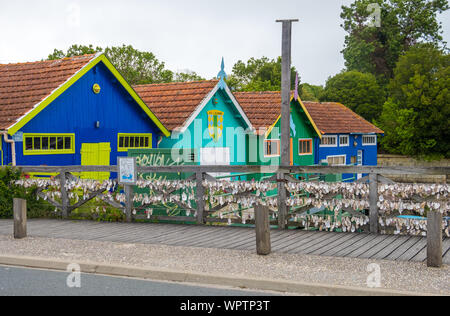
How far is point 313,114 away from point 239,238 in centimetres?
3091

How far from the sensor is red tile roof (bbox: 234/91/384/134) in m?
29.8

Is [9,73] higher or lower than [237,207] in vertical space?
higher

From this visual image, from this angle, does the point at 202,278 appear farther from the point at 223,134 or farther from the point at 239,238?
the point at 223,134

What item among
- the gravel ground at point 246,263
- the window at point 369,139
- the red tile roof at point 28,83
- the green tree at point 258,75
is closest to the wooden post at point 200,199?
the gravel ground at point 246,263

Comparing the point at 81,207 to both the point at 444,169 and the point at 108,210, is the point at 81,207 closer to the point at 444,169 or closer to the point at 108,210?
the point at 108,210

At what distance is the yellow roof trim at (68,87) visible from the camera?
595 inches

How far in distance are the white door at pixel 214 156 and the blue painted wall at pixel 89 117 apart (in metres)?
3.22

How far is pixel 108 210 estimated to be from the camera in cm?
1296

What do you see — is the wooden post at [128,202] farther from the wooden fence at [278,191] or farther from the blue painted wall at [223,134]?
the blue painted wall at [223,134]

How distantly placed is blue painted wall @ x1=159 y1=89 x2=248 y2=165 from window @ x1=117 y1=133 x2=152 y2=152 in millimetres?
1083

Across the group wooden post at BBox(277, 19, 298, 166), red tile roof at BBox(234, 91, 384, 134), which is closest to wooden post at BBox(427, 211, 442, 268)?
wooden post at BBox(277, 19, 298, 166)

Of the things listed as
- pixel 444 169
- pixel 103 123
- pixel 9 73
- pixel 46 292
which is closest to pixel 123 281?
pixel 46 292

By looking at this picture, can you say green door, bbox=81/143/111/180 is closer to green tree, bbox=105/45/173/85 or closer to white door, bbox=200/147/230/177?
white door, bbox=200/147/230/177
